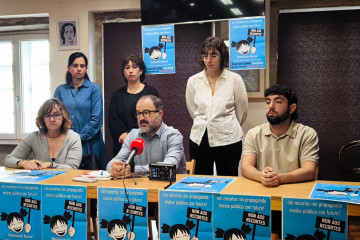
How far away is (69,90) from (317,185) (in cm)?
243

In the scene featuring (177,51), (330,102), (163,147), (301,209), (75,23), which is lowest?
(301,209)

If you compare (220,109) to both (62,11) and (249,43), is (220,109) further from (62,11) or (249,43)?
(62,11)

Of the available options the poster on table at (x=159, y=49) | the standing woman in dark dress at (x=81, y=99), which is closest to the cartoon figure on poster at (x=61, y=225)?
the standing woman in dark dress at (x=81, y=99)

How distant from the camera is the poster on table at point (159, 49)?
384cm

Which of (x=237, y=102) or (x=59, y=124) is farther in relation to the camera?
(x=237, y=102)

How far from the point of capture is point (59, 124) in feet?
9.61

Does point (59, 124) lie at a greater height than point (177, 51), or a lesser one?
lesser

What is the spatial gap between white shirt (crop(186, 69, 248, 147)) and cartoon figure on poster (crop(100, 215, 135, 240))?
1292 millimetres

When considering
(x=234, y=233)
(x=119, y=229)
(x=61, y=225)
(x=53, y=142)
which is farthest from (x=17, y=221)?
(x=234, y=233)

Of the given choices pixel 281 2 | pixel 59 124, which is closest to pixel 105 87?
pixel 59 124

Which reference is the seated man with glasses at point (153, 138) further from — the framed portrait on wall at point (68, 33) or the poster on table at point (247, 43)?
the framed portrait on wall at point (68, 33)

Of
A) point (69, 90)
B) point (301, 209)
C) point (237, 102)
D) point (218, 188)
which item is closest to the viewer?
point (301, 209)

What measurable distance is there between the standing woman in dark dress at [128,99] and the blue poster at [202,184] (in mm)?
1338

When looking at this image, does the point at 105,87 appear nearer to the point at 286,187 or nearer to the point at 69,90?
the point at 69,90
